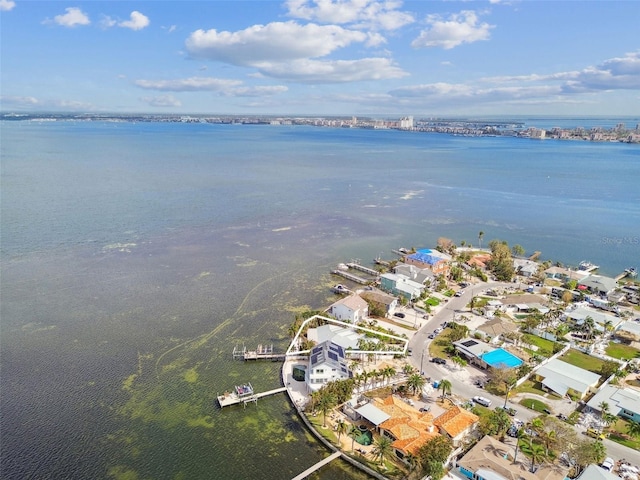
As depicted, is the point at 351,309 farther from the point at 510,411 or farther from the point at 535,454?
the point at 535,454

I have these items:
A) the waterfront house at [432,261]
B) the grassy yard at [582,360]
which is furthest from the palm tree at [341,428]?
the waterfront house at [432,261]

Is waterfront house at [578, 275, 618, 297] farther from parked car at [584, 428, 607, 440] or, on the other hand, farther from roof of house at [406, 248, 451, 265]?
parked car at [584, 428, 607, 440]

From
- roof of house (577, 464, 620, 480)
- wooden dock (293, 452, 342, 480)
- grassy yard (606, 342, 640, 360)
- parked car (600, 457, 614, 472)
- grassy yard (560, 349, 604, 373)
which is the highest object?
roof of house (577, 464, 620, 480)

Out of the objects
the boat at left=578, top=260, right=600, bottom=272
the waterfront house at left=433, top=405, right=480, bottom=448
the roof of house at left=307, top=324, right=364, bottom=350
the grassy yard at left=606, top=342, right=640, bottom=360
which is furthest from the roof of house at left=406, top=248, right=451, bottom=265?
the waterfront house at left=433, top=405, right=480, bottom=448

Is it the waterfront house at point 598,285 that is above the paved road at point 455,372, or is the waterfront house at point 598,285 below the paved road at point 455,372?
above

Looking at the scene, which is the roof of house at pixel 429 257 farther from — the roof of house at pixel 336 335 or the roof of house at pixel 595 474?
the roof of house at pixel 595 474
